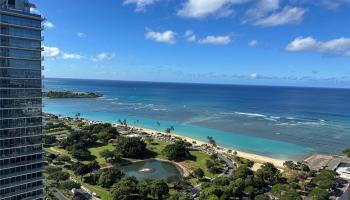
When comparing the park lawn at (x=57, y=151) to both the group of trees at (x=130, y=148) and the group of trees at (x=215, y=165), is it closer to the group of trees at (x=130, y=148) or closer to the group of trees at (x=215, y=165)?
the group of trees at (x=130, y=148)

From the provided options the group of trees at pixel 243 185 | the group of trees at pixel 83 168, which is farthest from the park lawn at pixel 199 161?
the group of trees at pixel 83 168

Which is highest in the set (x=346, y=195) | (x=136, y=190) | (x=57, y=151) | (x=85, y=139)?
(x=85, y=139)

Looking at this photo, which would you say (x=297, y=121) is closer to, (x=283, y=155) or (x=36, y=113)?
(x=283, y=155)

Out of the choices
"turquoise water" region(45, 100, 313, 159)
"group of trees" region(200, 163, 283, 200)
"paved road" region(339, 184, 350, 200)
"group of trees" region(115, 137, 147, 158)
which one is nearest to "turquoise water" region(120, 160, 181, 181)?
"group of trees" region(115, 137, 147, 158)

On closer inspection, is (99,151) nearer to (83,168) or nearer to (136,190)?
(83,168)

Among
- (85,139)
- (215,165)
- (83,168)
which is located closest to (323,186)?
(215,165)

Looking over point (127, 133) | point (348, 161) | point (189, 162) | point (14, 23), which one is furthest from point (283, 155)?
point (14, 23)
